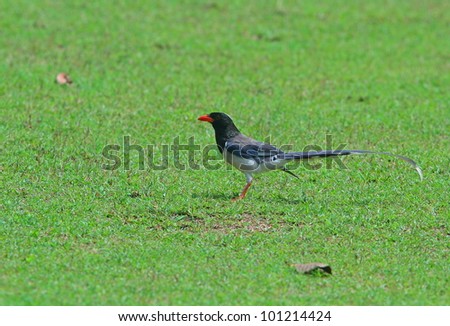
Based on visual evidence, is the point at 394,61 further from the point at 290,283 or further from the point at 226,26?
the point at 290,283

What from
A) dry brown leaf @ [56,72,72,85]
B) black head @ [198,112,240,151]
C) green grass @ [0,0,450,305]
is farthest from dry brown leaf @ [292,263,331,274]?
dry brown leaf @ [56,72,72,85]

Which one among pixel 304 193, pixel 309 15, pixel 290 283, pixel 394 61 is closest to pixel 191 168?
pixel 304 193

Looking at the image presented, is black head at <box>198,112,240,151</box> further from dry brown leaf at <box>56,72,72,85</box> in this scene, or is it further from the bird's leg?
dry brown leaf at <box>56,72,72,85</box>

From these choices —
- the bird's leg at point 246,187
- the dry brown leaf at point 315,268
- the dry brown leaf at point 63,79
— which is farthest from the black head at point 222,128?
the dry brown leaf at point 63,79

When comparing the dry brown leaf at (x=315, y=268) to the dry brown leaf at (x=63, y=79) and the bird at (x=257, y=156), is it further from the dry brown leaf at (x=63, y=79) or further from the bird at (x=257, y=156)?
the dry brown leaf at (x=63, y=79)

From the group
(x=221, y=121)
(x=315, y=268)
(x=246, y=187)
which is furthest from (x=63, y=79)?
(x=315, y=268)

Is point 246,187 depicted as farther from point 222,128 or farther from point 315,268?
point 315,268
